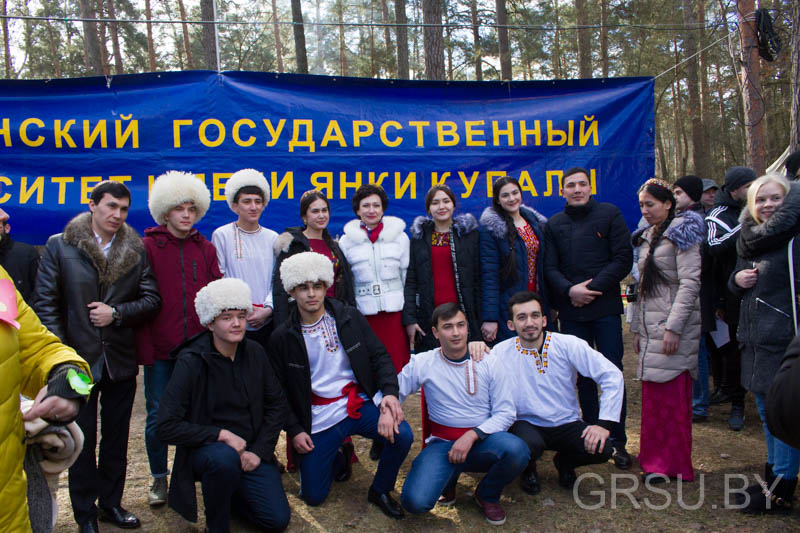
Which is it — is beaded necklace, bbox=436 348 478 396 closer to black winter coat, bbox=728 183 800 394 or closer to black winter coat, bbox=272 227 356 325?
black winter coat, bbox=272 227 356 325

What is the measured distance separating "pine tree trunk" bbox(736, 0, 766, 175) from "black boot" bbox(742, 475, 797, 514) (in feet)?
18.6

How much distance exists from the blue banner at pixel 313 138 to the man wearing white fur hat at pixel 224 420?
7.08ft

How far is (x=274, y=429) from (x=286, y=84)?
3.25m

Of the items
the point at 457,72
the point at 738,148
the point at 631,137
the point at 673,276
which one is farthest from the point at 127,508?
the point at 738,148

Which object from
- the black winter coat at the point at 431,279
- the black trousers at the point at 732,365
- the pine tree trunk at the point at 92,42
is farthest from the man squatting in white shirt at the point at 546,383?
the pine tree trunk at the point at 92,42

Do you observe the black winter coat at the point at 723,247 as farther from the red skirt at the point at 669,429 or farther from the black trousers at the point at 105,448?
the black trousers at the point at 105,448

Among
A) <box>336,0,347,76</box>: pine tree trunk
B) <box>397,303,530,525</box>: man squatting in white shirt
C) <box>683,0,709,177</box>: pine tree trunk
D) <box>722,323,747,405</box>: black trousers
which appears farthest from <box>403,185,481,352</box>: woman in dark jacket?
<box>336,0,347,76</box>: pine tree trunk

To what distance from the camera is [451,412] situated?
338cm

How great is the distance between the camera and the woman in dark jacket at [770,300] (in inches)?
115

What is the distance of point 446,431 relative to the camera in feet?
11.1

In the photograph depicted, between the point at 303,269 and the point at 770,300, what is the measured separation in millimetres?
2611

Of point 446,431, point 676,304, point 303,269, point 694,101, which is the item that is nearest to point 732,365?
point 676,304

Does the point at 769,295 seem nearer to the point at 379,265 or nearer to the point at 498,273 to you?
the point at 498,273

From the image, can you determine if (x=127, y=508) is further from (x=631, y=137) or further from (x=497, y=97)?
(x=631, y=137)
